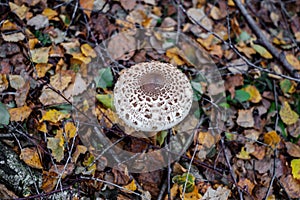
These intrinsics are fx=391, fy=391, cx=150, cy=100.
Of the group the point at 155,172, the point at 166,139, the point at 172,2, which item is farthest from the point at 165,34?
the point at 155,172

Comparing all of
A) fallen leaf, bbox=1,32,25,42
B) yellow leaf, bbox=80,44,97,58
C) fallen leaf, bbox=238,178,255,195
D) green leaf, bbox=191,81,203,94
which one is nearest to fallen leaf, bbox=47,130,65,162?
yellow leaf, bbox=80,44,97,58

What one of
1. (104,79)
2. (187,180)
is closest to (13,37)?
(104,79)

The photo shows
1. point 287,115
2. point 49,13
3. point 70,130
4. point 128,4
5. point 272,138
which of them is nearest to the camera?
point 70,130

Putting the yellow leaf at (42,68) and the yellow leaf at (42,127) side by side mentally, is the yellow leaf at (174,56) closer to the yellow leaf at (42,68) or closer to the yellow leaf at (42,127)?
the yellow leaf at (42,68)

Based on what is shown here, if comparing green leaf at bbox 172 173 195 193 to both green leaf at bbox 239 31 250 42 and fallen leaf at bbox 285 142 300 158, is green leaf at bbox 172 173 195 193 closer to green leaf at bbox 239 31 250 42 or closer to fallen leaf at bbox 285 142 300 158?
fallen leaf at bbox 285 142 300 158

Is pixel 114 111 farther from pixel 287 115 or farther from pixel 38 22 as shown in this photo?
pixel 287 115

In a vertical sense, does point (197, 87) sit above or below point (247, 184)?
above
